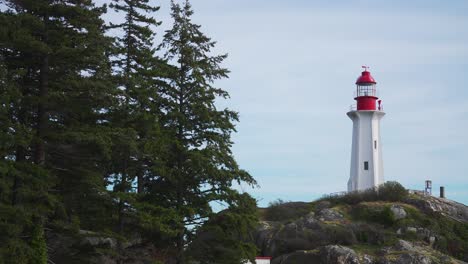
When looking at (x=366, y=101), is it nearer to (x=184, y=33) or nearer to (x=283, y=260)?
(x=283, y=260)

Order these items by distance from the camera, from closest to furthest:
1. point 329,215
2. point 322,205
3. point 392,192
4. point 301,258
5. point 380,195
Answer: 1. point 301,258
2. point 329,215
3. point 380,195
4. point 392,192
5. point 322,205

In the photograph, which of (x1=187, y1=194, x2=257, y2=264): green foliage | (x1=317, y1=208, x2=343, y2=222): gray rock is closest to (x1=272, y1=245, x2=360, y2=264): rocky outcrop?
(x1=317, y1=208, x2=343, y2=222): gray rock

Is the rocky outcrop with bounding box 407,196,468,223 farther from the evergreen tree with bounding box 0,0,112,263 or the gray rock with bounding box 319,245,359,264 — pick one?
the evergreen tree with bounding box 0,0,112,263

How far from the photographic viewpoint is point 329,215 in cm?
4306

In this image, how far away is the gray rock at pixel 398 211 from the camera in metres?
43.0

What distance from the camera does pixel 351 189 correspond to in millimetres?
51219

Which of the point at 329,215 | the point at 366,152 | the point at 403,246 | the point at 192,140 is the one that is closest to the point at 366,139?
the point at 366,152

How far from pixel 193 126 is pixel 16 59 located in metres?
7.60

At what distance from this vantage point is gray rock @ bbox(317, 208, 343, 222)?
4259cm

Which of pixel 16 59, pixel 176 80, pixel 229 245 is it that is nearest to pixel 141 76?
pixel 176 80

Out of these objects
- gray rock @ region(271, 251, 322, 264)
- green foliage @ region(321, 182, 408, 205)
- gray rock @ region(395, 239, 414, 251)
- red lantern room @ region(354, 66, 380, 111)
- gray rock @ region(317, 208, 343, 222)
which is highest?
red lantern room @ region(354, 66, 380, 111)

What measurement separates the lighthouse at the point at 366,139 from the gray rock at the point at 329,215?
24.4 ft

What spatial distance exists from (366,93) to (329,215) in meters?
13.0

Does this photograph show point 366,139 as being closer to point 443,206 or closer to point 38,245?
point 443,206
